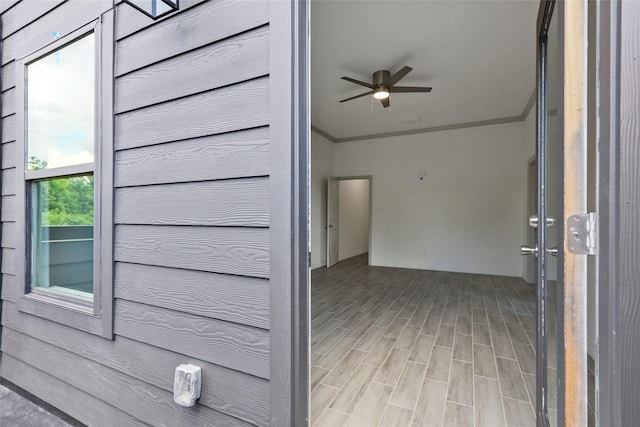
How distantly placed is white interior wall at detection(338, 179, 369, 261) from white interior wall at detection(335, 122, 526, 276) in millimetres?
1069

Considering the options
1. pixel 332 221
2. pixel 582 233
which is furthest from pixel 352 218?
pixel 582 233

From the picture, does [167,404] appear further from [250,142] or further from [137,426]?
[250,142]

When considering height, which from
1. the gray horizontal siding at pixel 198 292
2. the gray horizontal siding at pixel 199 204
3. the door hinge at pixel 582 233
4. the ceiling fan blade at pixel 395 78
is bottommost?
the gray horizontal siding at pixel 198 292

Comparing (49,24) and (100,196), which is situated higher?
(49,24)

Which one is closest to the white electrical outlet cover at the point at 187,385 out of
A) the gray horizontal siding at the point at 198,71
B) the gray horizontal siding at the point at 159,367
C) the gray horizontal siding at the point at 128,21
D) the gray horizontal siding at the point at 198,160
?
the gray horizontal siding at the point at 159,367

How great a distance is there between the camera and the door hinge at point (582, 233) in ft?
2.18

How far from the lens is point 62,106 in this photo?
160 centimetres

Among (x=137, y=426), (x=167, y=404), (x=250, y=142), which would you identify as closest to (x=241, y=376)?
(x=167, y=404)

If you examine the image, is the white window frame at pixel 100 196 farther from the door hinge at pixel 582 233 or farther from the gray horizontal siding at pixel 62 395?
the door hinge at pixel 582 233

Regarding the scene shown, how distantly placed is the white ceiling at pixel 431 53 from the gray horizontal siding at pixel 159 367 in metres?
2.79

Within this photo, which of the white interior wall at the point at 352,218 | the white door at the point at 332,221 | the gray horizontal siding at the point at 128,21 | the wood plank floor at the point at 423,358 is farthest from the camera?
the white interior wall at the point at 352,218

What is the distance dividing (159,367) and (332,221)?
525cm

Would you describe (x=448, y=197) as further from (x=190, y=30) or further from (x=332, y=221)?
(x=190, y=30)

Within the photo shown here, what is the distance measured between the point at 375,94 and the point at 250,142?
2.98 m
